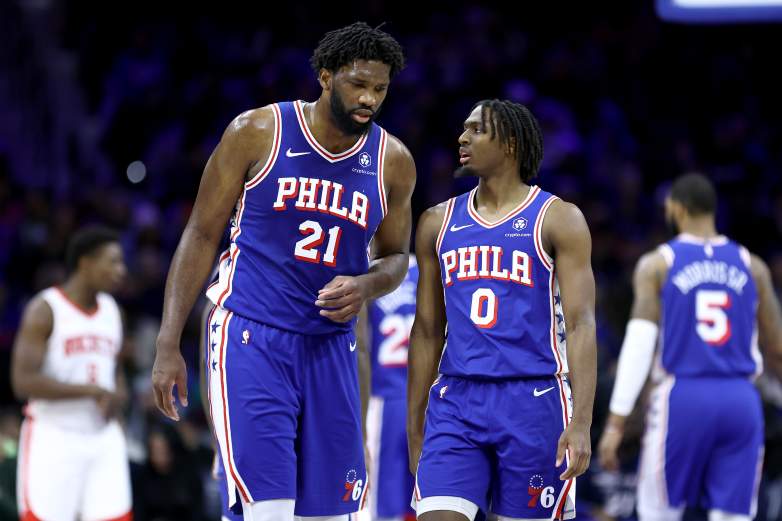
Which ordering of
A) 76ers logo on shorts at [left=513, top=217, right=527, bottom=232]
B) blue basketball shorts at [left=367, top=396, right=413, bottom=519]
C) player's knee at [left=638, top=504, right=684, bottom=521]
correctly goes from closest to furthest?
76ers logo on shorts at [left=513, top=217, right=527, bottom=232] < player's knee at [left=638, top=504, right=684, bottom=521] < blue basketball shorts at [left=367, top=396, right=413, bottom=519]

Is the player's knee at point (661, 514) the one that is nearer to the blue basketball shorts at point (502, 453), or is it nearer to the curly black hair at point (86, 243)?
the blue basketball shorts at point (502, 453)

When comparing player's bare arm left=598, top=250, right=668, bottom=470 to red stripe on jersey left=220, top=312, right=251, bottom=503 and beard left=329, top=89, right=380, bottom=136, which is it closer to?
beard left=329, top=89, right=380, bottom=136

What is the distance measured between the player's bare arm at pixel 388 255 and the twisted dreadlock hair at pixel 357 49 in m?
0.39

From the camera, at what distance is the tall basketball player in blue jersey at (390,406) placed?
24.2 feet

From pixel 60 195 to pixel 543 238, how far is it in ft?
31.6

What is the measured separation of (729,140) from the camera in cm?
1229

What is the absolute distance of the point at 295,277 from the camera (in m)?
4.38

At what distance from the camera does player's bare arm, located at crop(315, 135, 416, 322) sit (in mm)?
4270

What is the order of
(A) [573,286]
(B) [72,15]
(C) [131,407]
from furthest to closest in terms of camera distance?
(B) [72,15], (C) [131,407], (A) [573,286]

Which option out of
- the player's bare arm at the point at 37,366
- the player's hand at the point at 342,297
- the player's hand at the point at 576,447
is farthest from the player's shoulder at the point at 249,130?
the player's bare arm at the point at 37,366

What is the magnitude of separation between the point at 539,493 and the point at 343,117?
1.58 metres

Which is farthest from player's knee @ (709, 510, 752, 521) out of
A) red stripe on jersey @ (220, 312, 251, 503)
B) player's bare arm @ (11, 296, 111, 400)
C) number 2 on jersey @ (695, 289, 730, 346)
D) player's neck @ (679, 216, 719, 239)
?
player's bare arm @ (11, 296, 111, 400)

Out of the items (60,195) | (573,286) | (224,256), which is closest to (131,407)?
(60,195)

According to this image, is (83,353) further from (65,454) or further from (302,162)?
(302,162)
